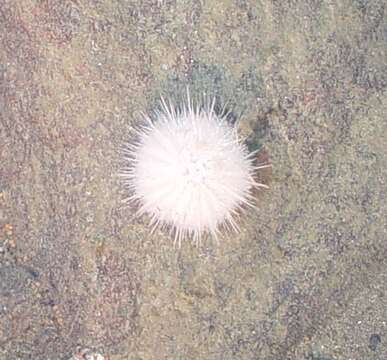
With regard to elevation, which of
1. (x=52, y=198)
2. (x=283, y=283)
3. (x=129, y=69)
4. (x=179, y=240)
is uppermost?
(x=129, y=69)

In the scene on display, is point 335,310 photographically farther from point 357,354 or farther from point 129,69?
point 129,69

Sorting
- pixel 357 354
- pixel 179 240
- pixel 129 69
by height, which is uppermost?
pixel 129 69

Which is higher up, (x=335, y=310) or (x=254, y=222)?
(x=254, y=222)

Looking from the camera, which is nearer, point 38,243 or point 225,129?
point 225,129

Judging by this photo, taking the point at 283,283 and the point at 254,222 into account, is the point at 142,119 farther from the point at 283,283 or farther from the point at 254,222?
the point at 283,283

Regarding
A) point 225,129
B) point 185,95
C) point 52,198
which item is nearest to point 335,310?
point 225,129

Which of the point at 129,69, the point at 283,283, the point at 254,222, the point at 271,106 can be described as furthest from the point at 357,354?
the point at 129,69
